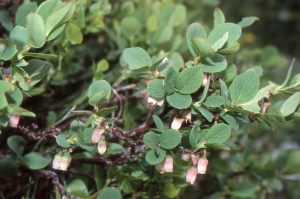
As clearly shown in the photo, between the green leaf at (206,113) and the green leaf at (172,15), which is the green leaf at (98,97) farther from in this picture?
the green leaf at (172,15)

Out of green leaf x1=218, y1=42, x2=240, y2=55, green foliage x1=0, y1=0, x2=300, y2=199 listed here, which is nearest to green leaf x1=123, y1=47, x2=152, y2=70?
green foliage x1=0, y1=0, x2=300, y2=199

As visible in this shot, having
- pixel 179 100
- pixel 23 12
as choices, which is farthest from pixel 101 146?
pixel 23 12

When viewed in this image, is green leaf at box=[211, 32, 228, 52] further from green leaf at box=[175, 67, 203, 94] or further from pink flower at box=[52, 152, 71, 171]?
pink flower at box=[52, 152, 71, 171]

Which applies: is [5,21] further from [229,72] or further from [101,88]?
[229,72]

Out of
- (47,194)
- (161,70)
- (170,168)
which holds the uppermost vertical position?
(161,70)

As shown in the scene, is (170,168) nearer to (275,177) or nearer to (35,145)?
(35,145)

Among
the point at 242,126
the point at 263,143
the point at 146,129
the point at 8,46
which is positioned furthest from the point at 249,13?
the point at 8,46

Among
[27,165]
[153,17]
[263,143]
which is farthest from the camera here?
[263,143]

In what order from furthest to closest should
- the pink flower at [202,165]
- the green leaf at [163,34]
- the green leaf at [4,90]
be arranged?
the green leaf at [163,34] < the pink flower at [202,165] < the green leaf at [4,90]

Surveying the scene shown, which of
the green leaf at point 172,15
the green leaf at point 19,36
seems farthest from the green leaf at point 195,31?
the green leaf at point 172,15
